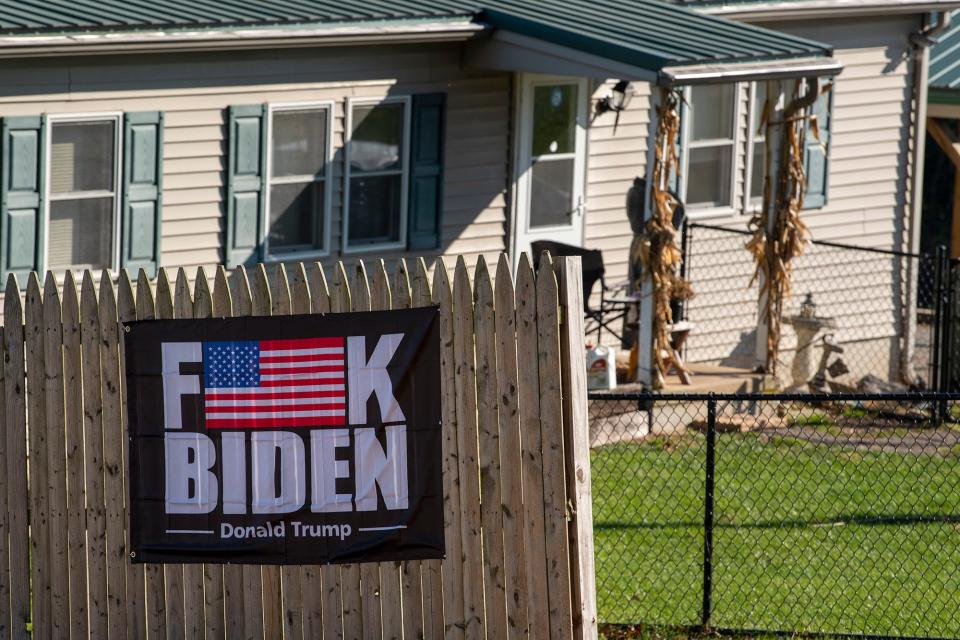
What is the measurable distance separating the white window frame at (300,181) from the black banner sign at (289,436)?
598cm

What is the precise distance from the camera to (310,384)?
6.43 meters

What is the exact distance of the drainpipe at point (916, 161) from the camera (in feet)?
54.2

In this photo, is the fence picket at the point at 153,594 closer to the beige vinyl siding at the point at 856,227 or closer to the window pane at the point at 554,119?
the window pane at the point at 554,119

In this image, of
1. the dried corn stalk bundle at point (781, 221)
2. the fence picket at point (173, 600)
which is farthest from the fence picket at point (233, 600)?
the dried corn stalk bundle at point (781, 221)

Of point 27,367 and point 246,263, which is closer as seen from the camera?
point 27,367

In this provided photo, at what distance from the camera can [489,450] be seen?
646 centimetres

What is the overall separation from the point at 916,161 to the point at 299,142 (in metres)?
7.52

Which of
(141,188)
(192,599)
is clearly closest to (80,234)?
(141,188)

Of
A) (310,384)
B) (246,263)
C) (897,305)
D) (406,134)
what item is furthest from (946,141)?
(310,384)

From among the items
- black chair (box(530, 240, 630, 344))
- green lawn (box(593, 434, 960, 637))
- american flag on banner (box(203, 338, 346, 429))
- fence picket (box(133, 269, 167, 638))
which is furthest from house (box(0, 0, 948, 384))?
american flag on banner (box(203, 338, 346, 429))

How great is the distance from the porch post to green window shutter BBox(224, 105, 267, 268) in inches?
123

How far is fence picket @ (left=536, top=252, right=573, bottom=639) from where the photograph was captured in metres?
6.39

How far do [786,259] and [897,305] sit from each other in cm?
347

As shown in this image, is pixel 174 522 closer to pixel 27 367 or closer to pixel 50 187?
pixel 27 367
